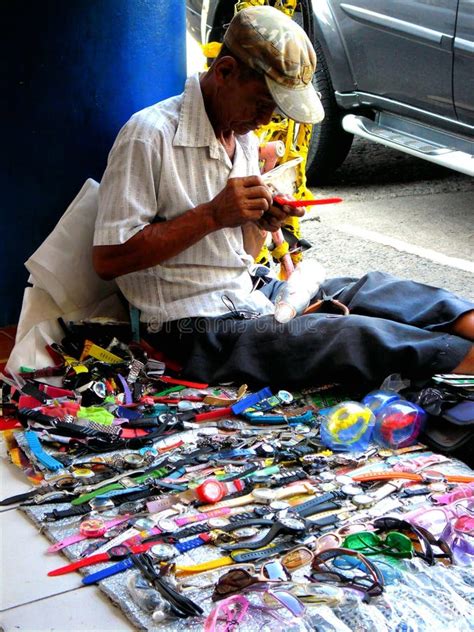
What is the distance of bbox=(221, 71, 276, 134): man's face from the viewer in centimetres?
290

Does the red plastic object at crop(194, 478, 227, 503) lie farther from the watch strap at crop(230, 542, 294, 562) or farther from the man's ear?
the man's ear

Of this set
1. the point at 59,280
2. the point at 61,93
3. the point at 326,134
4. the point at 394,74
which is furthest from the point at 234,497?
the point at 326,134

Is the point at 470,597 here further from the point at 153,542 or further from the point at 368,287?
the point at 368,287

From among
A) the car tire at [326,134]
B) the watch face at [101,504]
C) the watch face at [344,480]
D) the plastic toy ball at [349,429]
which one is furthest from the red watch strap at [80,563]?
the car tire at [326,134]

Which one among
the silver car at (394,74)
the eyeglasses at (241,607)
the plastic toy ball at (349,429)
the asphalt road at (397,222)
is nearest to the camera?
the eyeglasses at (241,607)

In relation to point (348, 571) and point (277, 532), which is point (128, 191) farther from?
point (348, 571)

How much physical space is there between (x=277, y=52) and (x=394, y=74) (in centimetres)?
263

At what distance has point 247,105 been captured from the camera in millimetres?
2941

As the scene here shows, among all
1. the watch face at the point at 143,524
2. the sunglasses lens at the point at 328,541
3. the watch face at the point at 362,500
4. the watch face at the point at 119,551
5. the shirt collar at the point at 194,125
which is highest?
the shirt collar at the point at 194,125

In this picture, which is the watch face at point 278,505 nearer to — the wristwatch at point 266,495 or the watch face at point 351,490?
the wristwatch at point 266,495

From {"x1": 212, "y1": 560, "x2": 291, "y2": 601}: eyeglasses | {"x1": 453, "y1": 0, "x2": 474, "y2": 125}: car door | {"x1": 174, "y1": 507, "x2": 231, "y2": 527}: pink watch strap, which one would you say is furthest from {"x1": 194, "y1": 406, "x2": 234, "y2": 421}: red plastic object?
{"x1": 453, "y1": 0, "x2": 474, "y2": 125}: car door

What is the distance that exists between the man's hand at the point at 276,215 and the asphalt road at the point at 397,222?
1.64m

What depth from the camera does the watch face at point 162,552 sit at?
221 centimetres

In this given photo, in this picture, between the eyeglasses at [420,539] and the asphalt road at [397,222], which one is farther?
the asphalt road at [397,222]
